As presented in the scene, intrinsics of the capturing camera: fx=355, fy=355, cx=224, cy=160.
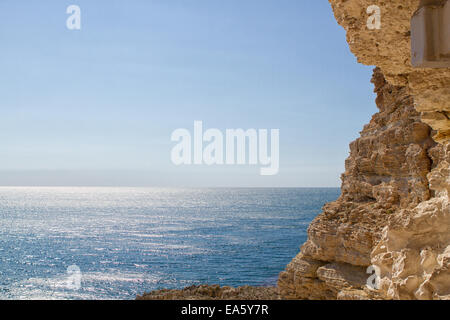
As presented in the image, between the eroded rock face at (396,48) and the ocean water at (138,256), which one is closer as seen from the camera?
the eroded rock face at (396,48)

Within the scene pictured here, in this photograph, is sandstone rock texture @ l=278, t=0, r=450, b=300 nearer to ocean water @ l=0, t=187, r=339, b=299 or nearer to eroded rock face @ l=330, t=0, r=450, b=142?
eroded rock face @ l=330, t=0, r=450, b=142

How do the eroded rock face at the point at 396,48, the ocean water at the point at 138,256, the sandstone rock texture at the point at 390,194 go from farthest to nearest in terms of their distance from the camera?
the ocean water at the point at 138,256 < the sandstone rock texture at the point at 390,194 < the eroded rock face at the point at 396,48

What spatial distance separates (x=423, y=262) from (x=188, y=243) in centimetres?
6486

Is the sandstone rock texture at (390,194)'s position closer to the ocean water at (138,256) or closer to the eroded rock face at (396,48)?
the eroded rock face at (396,48)

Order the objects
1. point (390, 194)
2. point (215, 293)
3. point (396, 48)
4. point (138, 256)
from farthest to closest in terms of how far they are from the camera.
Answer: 1. point (138, 256)
2. point (215, 293)
3. point (390, 194)
4. point (396, 48)

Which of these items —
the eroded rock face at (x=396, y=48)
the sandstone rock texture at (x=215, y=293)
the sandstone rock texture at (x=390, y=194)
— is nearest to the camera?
the eroded rock face at (x=396, y=48)

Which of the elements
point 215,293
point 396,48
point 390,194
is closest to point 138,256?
point 215,293

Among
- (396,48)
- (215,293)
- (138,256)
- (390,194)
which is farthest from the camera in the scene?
(138,256)

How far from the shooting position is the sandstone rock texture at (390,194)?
4523mm

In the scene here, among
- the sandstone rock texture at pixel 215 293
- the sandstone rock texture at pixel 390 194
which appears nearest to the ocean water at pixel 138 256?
the sandstone rock texture at pixel 215 293

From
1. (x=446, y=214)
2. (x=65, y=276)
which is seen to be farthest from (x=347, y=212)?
(x=65, y=276)

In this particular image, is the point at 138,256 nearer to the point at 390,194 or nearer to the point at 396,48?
the point at 390,194

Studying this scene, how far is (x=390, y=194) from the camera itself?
15.7 metres
